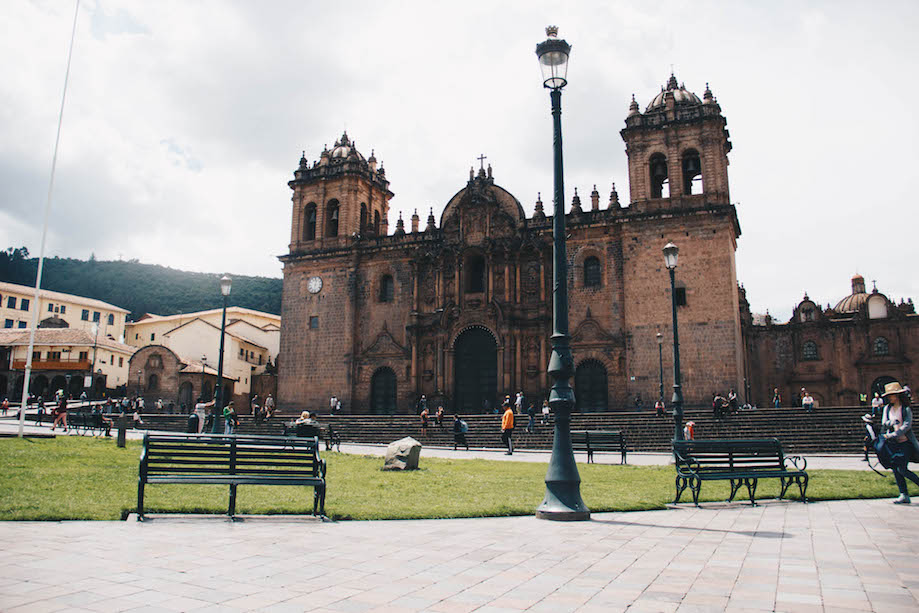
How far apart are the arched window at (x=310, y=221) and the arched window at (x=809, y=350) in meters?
33.4

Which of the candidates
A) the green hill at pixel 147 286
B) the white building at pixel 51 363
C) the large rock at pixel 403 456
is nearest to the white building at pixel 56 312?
the white building at pixel 51 363

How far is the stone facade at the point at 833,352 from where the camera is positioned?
146ft

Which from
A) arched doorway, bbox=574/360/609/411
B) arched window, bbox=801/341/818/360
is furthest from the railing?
arched window, bbox=801/341/818/360

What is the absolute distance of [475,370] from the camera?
36.0 metres

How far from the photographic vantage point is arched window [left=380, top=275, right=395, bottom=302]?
39031mm

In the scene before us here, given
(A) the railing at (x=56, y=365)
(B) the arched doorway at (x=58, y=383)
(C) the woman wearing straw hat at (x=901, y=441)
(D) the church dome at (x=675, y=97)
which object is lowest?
(C) the woman wearing straw hat at (x=901, y=441)

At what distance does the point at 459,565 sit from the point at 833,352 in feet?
156

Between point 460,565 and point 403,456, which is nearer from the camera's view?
point 460,565

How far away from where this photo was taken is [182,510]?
7926mm

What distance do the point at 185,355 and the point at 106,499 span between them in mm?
50444

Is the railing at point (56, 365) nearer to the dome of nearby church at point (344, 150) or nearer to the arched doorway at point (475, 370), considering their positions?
the dome of nearby church at point (344, 150)

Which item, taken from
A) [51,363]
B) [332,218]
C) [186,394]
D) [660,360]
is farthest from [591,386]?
[51,363]

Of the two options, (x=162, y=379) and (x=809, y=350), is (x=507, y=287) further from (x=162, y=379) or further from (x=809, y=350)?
(x=162, y=379)

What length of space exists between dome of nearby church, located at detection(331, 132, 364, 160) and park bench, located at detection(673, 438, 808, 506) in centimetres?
3536
